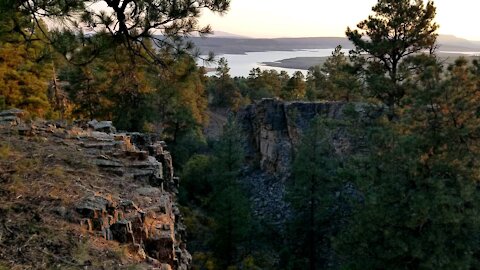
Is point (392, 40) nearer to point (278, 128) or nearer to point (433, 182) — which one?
point (433, 182)

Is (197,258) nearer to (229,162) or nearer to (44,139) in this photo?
(229,162)

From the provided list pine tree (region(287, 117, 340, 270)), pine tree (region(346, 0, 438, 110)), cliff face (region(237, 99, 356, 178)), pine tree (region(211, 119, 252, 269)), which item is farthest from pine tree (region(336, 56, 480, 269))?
cliff face (region(237, 99, 356, 178))

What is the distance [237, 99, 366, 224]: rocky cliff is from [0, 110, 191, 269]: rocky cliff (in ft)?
63.7

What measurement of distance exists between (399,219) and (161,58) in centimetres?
984

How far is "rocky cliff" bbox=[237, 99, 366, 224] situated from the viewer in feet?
94.4

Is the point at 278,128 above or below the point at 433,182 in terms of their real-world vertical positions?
below

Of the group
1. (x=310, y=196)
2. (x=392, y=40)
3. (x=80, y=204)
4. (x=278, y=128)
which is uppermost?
(x=392, y=40)

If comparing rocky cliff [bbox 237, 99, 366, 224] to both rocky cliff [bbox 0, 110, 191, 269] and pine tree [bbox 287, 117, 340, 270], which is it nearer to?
pine tree [bbox 287, 117, 340, 270]

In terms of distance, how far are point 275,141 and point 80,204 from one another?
27.0 metres

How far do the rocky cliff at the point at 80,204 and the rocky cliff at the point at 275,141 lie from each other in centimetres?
1942

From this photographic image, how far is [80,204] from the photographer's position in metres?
6.67

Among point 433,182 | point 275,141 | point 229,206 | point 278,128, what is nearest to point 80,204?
point 433,182

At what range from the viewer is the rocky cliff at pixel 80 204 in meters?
5.58

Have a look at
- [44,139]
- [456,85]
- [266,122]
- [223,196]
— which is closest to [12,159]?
[44,139]
